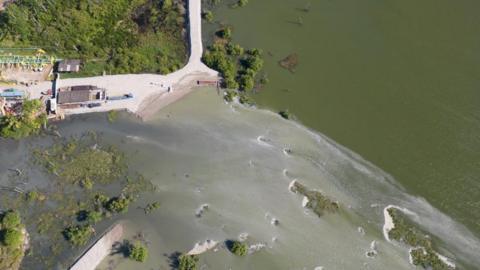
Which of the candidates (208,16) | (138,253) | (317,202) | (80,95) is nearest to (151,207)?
(138,253)

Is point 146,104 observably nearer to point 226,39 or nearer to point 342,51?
point 226,39

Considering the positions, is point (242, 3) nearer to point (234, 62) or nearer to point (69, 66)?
point (234, 62)

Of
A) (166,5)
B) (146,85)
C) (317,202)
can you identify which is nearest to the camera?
(317,202)

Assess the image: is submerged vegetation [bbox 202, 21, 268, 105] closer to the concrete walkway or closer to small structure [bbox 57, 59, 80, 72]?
the concrete walkway

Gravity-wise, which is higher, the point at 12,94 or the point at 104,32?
the point at 104,32

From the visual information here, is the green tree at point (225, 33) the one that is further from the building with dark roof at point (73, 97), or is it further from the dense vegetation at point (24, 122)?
the dense vegetation at point (24, 122)

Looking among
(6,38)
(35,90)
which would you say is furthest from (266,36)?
(6,38)
